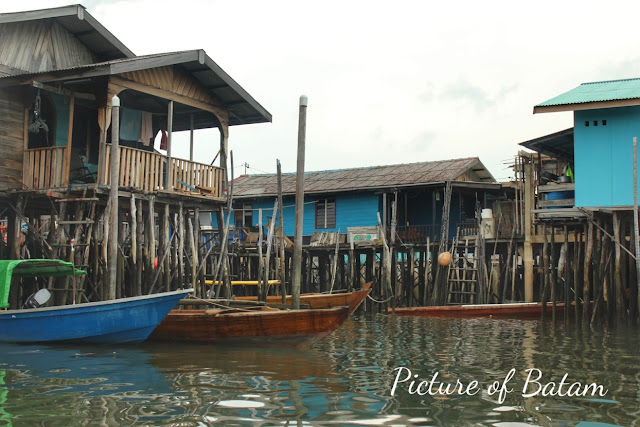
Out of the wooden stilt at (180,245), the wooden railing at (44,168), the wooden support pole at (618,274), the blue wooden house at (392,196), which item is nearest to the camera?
the wooden railing at (44,168)

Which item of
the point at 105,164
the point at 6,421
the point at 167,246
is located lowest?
the point at 6,421

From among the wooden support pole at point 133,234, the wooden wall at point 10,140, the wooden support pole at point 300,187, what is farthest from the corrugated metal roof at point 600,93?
the wooden wall at point 10,140

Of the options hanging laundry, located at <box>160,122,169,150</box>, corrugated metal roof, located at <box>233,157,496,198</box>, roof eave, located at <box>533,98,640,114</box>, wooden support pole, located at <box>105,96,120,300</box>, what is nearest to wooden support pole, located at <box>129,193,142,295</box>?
wooden support pole, located at <box>105,96,120,300</box>

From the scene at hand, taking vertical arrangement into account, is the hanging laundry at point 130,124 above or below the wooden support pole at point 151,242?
above

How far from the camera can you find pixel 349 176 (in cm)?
3041

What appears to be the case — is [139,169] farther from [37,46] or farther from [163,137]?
[37,46]

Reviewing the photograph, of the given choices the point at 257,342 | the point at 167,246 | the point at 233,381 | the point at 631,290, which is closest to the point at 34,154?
the point at 167,246

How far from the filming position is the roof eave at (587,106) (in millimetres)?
16844

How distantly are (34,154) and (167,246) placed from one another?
145 inches

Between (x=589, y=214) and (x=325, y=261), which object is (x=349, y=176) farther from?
(x=589, y=214)

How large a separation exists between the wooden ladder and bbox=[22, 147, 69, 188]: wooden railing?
13413 millimetres

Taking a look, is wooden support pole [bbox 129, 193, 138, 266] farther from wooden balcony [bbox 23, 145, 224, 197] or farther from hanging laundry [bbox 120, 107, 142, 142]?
hanging laundry [bbox 120, 107, 142, 142]

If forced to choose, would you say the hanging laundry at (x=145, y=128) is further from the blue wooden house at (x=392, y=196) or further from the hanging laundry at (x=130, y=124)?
the blue wooden house at (x=392, y=196)

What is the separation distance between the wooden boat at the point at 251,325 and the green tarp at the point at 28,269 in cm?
218
